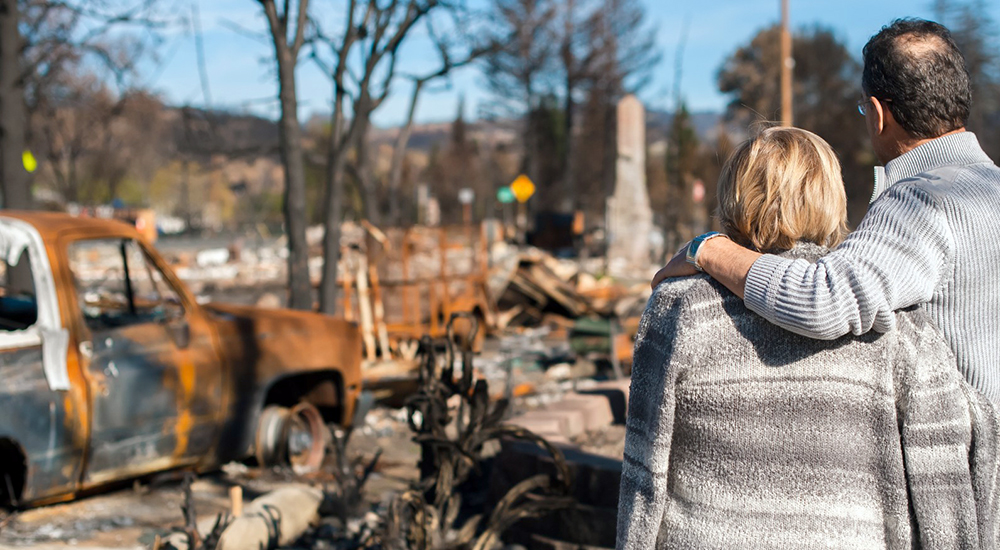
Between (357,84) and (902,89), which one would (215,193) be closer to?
(357,84)

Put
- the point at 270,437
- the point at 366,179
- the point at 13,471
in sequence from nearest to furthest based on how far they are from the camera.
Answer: the point at 13,471 < the point at 270,437 < the point at 366,179

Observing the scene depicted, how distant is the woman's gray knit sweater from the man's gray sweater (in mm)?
78

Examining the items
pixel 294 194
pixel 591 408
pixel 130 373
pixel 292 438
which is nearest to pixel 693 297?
pixel 591 408

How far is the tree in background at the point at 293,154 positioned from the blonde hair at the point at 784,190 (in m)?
7.41

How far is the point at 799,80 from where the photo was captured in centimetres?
5434

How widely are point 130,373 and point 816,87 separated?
53396 mm

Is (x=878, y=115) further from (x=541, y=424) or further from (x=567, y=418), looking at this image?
(x=567, y=418)

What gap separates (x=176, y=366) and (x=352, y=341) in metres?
1.67

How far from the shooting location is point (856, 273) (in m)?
1.77

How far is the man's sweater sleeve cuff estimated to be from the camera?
5.83 feet

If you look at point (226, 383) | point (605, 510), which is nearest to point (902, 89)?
point (605, 510)

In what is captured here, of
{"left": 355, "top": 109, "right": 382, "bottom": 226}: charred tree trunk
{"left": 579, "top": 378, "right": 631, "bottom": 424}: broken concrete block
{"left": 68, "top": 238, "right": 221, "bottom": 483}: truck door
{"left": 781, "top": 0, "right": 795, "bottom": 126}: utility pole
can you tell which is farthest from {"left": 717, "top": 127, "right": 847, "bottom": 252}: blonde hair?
{"left": 781, "top": 0, "right": 795, "bottom": 126}: utility pole

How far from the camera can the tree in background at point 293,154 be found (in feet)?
29.3

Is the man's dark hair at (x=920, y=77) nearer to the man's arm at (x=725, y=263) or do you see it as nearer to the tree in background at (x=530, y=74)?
the man's arm at (x=725, y=263)
